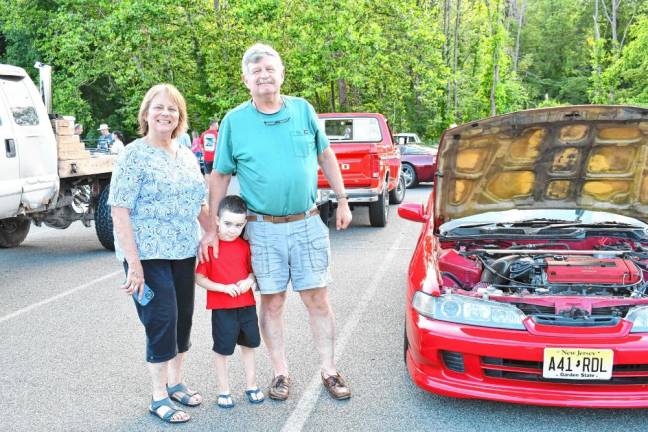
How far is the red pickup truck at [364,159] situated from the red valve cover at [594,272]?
5.52 m

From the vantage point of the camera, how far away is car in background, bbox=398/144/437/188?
674 inches

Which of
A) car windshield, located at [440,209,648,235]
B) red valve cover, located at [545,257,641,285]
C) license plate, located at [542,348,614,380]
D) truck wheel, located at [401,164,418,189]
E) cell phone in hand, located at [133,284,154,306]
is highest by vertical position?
car windshield, located at [440,209,648,235]

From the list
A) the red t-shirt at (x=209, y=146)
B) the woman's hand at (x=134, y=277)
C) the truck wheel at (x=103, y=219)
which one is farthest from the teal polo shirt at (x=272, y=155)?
the red t-shirt at (x=209, y=146)

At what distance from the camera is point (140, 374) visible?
420 centimetres

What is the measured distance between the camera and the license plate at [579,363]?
315 centimetres

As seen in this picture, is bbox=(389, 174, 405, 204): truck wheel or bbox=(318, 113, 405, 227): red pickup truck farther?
bbox=(389, 174, 405, 204): truck wheel

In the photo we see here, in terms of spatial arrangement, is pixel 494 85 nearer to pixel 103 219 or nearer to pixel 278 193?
pixel 103 219

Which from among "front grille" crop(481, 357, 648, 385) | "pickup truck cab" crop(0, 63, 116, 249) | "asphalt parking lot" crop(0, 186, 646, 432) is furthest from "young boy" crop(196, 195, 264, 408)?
"pickup truck cab" crop(0, 63, 116, 249)

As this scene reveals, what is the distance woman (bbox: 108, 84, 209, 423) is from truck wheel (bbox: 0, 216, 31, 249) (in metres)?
5.97

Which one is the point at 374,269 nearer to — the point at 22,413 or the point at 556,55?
the point at 22,413

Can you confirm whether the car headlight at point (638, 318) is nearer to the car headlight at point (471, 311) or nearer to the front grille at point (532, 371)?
the front grille at point (532, 371)

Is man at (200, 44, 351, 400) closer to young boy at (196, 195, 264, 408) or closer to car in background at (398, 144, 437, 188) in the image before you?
young boy at (196, 195, 264, 408)

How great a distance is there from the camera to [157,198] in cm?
340

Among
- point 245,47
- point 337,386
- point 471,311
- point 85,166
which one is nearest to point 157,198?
point 337,386
